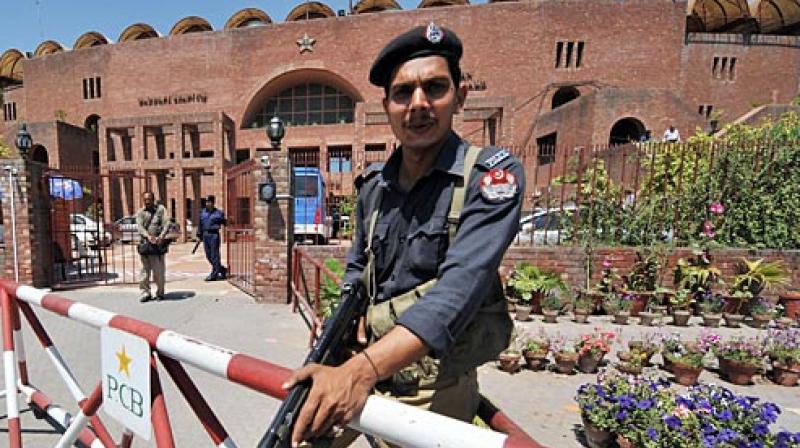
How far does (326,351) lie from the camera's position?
117 centimetres

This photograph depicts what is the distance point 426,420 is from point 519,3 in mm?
28738

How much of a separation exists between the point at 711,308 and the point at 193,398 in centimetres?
754

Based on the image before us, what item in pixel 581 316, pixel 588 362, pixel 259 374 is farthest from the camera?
pixel 581 316

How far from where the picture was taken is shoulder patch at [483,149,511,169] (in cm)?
114

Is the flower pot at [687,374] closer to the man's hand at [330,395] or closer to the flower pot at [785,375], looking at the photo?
the flower pot at [785,375]

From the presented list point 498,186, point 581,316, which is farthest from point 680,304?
point 498,186

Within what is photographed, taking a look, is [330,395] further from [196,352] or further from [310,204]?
[310,204]

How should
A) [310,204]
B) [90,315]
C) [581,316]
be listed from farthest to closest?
[310,204] → [581,316] → [90,315]

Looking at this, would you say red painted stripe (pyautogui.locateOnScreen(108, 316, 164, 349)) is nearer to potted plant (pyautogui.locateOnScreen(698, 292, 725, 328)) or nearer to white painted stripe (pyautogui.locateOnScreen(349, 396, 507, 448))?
white painted stripe (pyautogui.locateOnScreen(349, 396, 507, 448))

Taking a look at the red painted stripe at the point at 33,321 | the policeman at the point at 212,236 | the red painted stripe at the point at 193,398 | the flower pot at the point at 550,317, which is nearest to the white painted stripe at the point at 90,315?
the red painted stripe at the point at 193,398

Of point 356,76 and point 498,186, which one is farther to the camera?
point 356,76

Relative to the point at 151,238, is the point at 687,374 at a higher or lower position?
lower

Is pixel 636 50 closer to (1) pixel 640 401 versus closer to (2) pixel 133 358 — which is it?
(1) pixel 640 401

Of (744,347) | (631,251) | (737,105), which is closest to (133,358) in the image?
(744,347)
